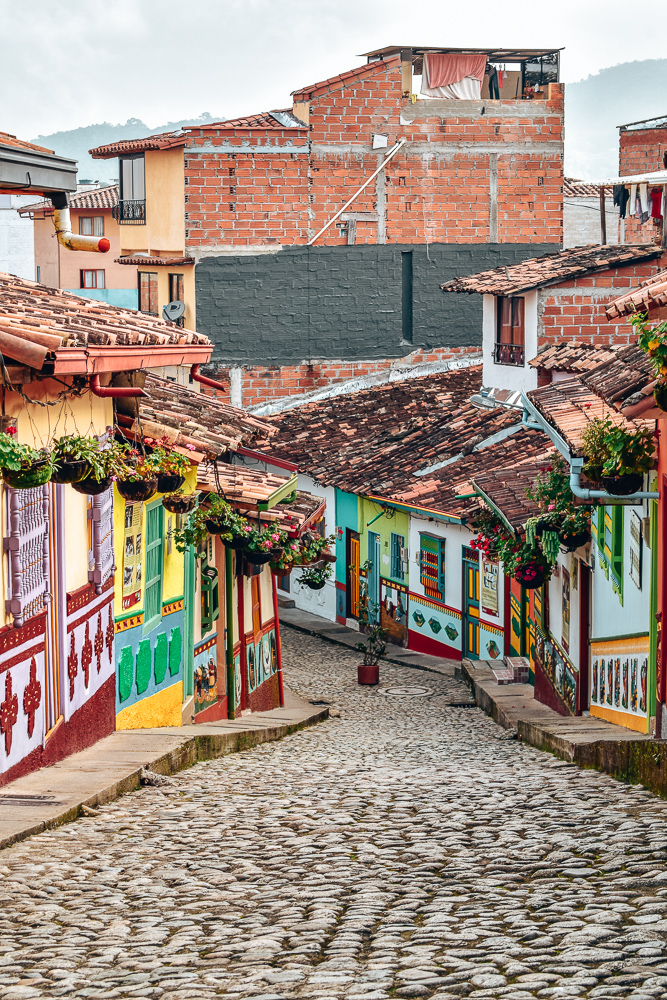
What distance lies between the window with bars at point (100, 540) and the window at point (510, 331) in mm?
15757

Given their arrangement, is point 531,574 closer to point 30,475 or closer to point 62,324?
point 62,324

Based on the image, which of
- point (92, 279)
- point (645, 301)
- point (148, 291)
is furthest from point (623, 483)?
point (92, 279)

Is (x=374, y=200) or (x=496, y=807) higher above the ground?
(x=374, y=200)

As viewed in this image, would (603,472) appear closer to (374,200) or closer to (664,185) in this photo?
(664,185)

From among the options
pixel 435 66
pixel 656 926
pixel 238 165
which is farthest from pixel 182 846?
pixel 435 66

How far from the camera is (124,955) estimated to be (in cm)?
588

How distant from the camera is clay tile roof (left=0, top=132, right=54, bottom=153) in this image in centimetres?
1055

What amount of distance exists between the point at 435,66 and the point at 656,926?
107 ft

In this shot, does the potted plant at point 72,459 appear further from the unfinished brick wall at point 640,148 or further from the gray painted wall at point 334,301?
the unfinished brick wall at point 640,148

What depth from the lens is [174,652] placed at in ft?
49.0

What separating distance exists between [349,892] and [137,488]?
594 centimetres

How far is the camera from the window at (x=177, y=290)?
35219 millimetres

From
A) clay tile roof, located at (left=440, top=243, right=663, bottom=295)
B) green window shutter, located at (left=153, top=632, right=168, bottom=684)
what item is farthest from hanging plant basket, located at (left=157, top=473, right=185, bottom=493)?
clay tile roof, located at (left=440, top=243, right=663, bottom=295)

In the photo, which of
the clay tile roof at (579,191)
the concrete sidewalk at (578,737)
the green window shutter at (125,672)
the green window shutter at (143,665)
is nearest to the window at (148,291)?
the concrete sidewalk at (578,737)
